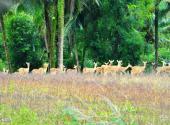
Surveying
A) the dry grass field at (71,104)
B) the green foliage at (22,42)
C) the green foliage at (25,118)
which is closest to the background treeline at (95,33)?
the green foliage at (22,42)

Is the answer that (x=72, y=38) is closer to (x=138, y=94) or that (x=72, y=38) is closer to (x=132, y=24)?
(x=132, y=24)

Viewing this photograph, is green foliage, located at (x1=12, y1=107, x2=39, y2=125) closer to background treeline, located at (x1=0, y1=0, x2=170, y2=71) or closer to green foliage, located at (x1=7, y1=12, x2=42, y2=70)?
background treeline, located at (x1=0, y1=0, x2=170, y2=71)

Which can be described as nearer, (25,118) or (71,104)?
(25,118)

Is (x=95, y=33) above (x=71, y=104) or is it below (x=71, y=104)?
above

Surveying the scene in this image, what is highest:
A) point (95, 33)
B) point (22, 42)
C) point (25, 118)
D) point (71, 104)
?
point (95, 33)

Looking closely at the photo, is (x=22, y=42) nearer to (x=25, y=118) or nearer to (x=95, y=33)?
(x=95, y=33)

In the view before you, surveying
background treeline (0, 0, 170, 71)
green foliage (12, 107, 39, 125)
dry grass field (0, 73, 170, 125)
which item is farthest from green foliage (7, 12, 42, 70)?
green foliage (12, 107, 39, 125)

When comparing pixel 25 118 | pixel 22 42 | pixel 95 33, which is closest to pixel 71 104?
pixel 25 118

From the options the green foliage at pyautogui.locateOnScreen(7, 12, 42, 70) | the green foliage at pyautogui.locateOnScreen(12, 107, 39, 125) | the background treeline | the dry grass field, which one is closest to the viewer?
the green foliage at pyautogui.locateOnScreen(12, 107, 39, 125)

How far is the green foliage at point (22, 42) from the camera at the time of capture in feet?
166

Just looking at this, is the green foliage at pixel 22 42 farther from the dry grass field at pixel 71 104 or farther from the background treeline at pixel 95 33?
the dry grass field at pixel 71 104

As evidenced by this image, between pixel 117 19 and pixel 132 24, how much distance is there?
4.72ft

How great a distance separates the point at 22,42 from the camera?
1998 inches

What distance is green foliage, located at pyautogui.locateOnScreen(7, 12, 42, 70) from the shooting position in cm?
5062
